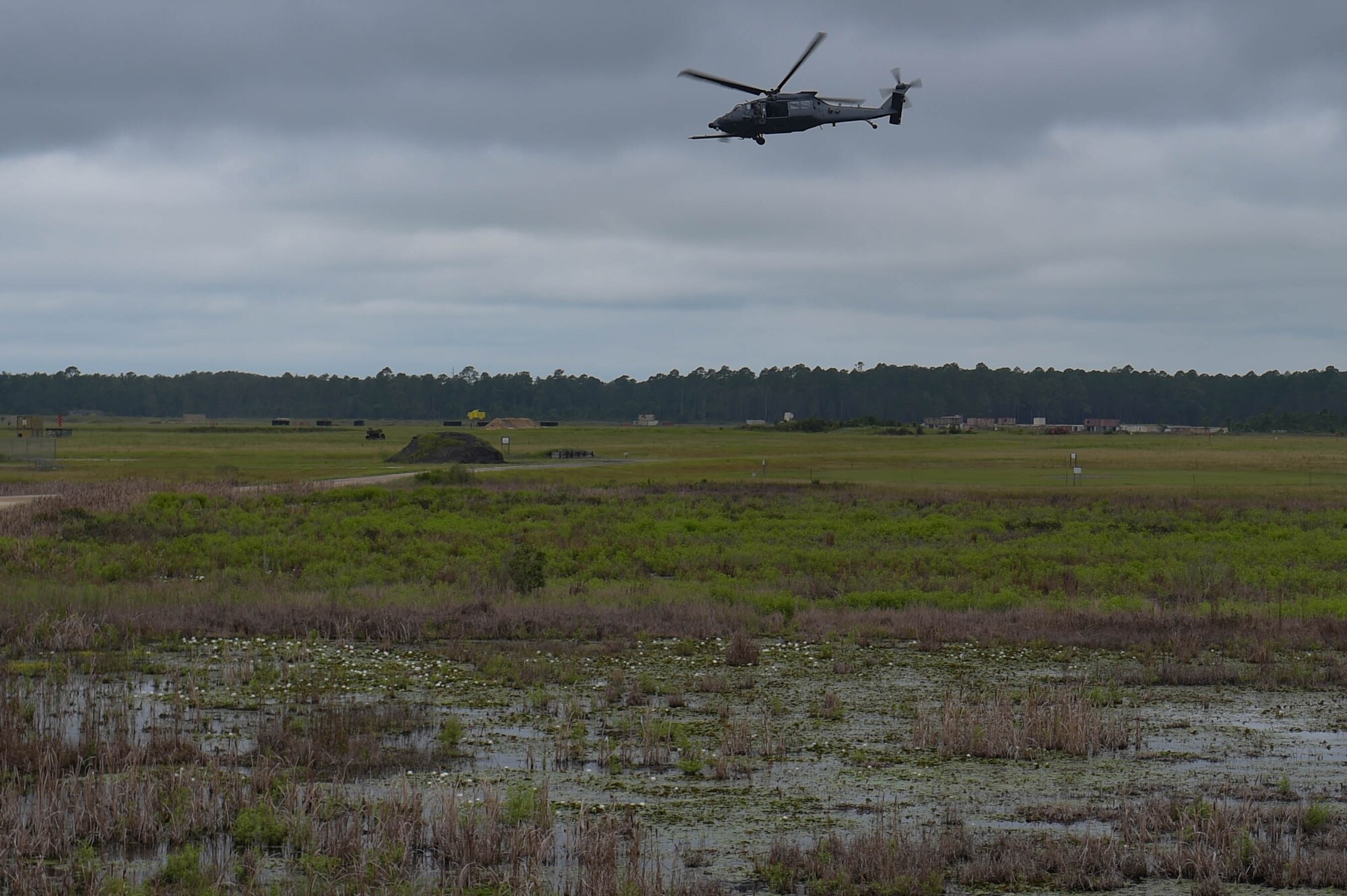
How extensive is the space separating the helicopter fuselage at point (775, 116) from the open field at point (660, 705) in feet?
36.5

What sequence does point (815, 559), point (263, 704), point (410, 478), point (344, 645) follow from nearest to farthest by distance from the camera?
1. point (263, 704)
2. point (344, 645)
3. point (815, 559)
4. point (410, 478)

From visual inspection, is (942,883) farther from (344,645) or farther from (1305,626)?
(1305,626)

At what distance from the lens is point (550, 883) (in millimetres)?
9969

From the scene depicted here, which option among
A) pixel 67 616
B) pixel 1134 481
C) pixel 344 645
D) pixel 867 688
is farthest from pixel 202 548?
pixel 1134 481

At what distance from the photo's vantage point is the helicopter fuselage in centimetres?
3353

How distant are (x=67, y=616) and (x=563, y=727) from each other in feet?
37.2

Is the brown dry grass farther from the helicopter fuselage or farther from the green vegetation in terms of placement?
the helicopter fuselage

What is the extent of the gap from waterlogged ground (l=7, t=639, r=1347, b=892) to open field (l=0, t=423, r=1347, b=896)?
7 centimetres

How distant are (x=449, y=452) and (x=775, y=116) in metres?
54.4

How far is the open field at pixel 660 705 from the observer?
10.4 metres

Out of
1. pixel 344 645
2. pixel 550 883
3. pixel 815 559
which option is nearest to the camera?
pixel 550 883

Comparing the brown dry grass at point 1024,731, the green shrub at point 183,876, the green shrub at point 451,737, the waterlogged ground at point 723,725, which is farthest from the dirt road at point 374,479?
the brown dry grass at point 1024,731

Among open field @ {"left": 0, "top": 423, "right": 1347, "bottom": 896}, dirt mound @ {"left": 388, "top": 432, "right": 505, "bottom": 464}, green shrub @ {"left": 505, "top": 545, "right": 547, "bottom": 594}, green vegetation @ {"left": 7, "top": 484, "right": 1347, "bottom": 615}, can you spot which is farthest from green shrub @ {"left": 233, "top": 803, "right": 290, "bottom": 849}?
dirt mound @ {"left": 388, "top": 432, "right": 505, "bottom": 464}

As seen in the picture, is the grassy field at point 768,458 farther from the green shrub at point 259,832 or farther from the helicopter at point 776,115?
the green shrub at point 259,832
